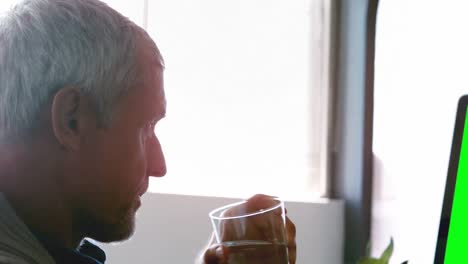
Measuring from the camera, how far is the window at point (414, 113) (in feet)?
5.26

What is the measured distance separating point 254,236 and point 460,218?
43 cm

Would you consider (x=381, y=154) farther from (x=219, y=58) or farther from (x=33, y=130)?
(x=33, y=130)

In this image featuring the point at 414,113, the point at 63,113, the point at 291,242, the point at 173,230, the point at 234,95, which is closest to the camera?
the point at 63,113

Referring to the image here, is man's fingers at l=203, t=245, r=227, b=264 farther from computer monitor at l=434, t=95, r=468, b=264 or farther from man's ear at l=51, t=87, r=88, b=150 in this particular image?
computer monitor at l=434, t=95, r=468, b=264

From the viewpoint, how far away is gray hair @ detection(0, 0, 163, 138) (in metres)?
0.74

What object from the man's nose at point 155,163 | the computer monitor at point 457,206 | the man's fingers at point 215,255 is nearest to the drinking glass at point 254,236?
the man's fingers at point 215,255

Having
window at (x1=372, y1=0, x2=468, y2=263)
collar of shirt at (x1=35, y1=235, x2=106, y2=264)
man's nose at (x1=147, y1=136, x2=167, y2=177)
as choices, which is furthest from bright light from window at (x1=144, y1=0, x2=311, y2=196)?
collar of shirt at (x1=35, y1=235, x2=106, y2=264)

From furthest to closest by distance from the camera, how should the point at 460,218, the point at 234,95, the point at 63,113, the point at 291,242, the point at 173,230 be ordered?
the point at 234,95
the point at 173,230
the point at 460,218
the point at 291,242
the point at 63,113

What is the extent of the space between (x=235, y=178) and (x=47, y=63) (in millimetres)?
1233

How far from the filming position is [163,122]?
5.91 feet

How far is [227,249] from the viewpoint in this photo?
0.79 m

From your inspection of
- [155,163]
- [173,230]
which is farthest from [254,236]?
[173,230]

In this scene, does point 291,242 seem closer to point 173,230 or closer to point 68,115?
point 68,115

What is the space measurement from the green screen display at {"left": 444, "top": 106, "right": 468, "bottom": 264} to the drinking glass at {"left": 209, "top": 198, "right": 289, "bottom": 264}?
1.19 ft
